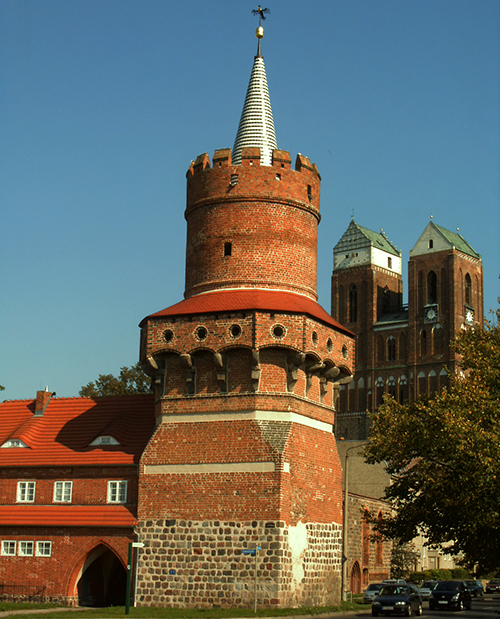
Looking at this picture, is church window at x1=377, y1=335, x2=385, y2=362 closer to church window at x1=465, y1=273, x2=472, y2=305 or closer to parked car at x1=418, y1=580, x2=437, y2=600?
church window at x1=465, y1=273, x2=472, y2=305

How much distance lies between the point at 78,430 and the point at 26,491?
3442 mm

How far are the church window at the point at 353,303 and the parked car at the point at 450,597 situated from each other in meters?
116

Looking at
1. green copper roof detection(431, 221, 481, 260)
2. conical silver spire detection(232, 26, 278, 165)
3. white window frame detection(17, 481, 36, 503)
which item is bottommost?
white window frame detection(17, 481, 36, 503)

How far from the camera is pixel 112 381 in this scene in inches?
2788

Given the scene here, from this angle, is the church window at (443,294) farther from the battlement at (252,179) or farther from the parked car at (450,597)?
the battlement at (252,179)

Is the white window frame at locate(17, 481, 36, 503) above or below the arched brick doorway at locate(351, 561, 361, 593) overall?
above

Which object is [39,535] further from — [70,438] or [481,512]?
[481,512]

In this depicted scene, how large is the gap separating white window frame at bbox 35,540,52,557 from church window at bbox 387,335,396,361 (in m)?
119

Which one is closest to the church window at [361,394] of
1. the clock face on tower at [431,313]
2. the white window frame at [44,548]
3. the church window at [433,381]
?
the church window at [433,381]

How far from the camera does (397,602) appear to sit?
3647 cm

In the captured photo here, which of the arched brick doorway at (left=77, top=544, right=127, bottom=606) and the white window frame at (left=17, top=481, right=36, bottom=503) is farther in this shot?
the white window frame at (left=17, top=481, right=36, bottom=503)

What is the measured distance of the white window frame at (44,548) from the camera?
37.3 m

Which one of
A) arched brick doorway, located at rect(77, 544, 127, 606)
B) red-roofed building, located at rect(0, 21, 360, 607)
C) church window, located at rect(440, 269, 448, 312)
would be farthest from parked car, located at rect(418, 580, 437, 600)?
church window, located at rect(440, 269, 448, 312)

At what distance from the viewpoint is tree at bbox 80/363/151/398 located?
69625 mm
